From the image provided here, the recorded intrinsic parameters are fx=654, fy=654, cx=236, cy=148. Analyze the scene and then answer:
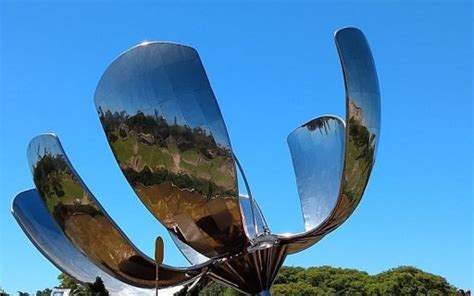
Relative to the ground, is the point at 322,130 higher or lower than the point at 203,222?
higher

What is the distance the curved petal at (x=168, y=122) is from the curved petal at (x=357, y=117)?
260 cm

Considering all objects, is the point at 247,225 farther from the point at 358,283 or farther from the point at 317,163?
the point at 358,283

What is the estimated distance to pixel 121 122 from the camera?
14500mm

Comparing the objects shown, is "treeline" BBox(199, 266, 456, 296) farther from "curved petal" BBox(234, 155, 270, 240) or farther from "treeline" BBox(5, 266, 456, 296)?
"curved petal" BBox(234, 155, 270, 240)

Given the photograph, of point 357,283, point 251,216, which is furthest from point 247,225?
point 357,283

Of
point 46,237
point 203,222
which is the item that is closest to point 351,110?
point 203,222

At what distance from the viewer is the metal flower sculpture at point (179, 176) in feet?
47.3

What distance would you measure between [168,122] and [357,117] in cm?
412

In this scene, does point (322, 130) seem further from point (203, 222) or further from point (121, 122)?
point (121, 122)

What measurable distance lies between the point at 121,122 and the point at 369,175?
583 cm

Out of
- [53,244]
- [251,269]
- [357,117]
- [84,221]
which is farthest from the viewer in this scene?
[53,244]

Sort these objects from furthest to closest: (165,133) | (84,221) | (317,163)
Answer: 1. (317,163)
2. (84,221)
3. (165,133)

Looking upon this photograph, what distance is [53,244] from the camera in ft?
57.3

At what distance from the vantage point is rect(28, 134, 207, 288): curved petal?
15117 mm
